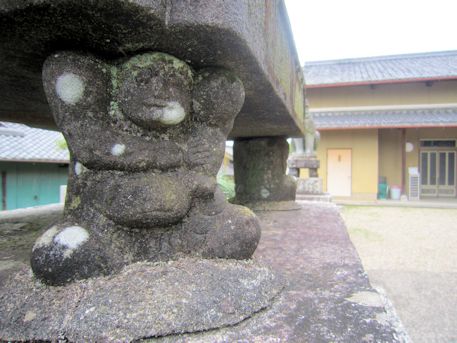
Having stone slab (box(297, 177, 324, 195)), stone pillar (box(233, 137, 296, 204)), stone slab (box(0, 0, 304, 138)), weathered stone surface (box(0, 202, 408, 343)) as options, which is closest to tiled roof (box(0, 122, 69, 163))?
stone slab (box(297, 177, 324, 195))

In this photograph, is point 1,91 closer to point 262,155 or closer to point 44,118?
point 44,118

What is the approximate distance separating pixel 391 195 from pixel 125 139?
10811 mm

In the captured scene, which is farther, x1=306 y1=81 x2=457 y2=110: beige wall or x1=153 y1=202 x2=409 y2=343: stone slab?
x1=306 y1=81 x2=457 y2=110: beige wall

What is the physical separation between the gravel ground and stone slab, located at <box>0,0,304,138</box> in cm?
157

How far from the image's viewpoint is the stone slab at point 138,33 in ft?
2.35

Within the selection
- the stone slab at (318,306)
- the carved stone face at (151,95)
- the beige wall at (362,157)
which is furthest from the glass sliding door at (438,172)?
the carved stone face at (151,95)

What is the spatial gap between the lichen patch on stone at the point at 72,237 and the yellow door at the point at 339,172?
10181 mm

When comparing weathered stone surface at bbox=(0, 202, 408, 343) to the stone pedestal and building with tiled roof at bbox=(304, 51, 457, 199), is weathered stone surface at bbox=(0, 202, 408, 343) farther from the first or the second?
building with tiled roof at bbox=(304, 51, 457, 199)

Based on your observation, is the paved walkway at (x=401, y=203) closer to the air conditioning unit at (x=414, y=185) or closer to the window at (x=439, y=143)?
the air conditioning unit at (x=414, y=185)

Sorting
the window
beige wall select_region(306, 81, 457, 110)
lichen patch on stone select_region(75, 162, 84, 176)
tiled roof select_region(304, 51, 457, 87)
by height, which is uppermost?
tiled roof select_region(304, 51, 457, 87)

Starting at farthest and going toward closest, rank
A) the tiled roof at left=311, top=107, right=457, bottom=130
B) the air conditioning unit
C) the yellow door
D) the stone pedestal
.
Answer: the yellow door → the air conditioning unit → the tiled roof at left=311, top=107, right=457, bottom=130 → the stone pedestal

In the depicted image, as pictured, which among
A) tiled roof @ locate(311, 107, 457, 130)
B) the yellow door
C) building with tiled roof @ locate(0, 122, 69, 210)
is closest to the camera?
building with tiled roof @ locate(0, 122, 69, 210)

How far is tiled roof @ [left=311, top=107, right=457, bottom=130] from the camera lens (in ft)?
31.1

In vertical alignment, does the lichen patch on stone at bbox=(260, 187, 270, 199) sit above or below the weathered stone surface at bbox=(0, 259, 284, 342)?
above
